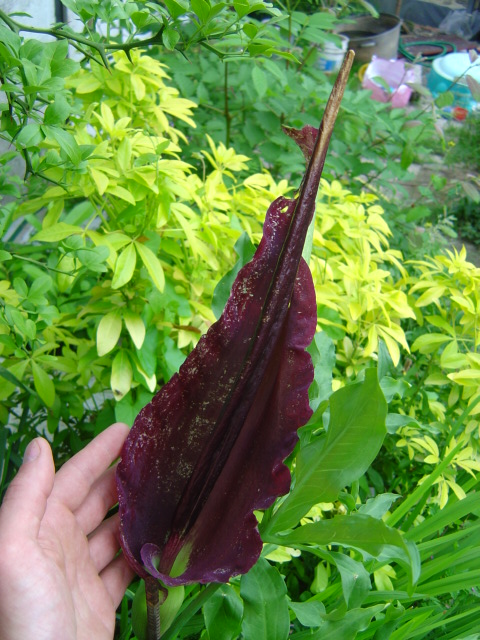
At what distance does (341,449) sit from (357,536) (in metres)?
0.08

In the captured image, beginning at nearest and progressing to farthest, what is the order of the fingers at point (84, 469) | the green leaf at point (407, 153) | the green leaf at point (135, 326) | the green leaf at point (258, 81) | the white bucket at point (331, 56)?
the fingers at point (84, 469)
the green leaf at point (135, 326)
the green leaf at point (258, 81)
the green leaf at point (407, 153)
the white bucket at point (331, 56)

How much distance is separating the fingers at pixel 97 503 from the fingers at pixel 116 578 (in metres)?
0.05

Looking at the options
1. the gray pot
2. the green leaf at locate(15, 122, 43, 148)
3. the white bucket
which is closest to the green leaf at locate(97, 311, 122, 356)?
the green leaf at locate(15, 122, 43, 148)

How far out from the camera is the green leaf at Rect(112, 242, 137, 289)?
826 mm

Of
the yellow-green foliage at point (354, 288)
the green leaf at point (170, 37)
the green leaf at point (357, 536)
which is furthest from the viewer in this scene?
the yellow-green foliage at point (354, 288)

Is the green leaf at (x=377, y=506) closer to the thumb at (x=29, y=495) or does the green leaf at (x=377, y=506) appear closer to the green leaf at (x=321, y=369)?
the green leaf at (x=321, y=369)

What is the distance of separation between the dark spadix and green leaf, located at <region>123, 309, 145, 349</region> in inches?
6.8

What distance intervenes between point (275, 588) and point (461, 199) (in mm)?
2696

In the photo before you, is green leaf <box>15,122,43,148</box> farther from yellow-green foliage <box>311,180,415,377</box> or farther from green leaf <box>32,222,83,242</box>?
yellow-green foliage <box>311,180,415,377</box>

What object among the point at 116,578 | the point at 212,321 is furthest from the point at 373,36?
the point at 116,578

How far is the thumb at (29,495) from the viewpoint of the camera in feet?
2.07

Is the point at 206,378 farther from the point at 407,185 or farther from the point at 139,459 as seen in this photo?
the point at 407,185

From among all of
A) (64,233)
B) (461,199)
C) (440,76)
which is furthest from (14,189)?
(440,76)

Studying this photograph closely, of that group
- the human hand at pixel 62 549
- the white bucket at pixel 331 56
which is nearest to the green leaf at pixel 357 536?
the human hand at pixel 62 549
